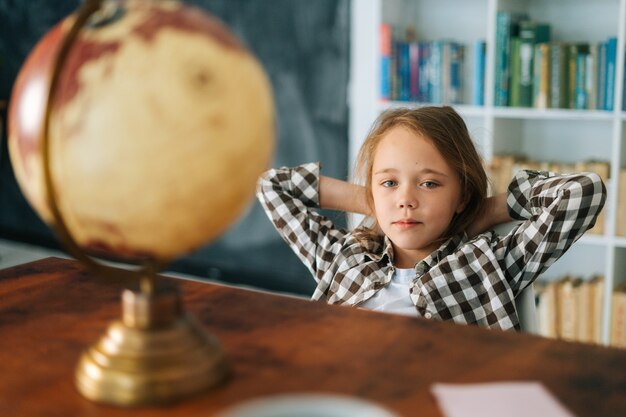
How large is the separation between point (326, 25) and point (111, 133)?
10.6 ft

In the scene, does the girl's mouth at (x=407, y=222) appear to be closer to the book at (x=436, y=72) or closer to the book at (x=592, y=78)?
the book at (x=592, y=78)

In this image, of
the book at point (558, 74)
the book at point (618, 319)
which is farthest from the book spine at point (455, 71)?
the book at point (618, 319)

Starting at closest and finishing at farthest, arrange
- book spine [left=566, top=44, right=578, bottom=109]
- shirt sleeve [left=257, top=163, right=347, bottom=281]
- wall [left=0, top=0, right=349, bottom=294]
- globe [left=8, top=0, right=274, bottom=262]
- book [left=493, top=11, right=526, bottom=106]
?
1. globe [left=8, top=0, right=274, bottom=262]
2. shirt sleeve [left=257, top=163, right=347, bottom=281]
3. book spine [left=566, top=44, right=578, bottom=109]
4. book [left=493, top=11, right=526, bottom=106]
5. wall [left=0, top=0, right=349, bottom=294]

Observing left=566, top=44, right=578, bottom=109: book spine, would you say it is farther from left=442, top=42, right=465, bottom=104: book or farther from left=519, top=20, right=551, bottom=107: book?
left=442, top=42, right=465, bottom=104: book

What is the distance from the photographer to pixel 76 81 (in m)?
0.74

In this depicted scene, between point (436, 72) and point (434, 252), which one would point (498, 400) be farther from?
point (436, 72)

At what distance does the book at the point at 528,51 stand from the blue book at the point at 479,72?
6.6 inches

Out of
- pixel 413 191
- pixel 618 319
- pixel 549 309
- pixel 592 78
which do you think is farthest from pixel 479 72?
pixel 413 191

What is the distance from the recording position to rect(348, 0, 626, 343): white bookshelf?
10.4 ft

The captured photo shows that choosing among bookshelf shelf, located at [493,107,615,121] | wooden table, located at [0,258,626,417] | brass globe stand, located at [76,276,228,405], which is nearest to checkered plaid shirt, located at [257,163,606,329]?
wooden table, located at [0,258,626,417]

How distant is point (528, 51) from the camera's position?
323 centimetres

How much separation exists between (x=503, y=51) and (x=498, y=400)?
266 centimetres

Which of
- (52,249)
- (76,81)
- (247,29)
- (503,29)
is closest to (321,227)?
(76,81)

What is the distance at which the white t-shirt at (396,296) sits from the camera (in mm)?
1675
